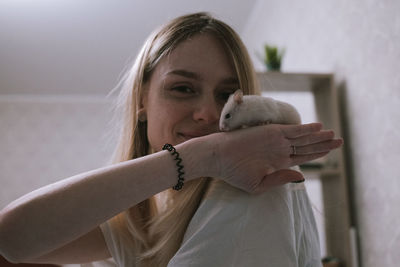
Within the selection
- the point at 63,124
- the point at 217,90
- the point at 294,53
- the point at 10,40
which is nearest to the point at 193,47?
the point at 217,90

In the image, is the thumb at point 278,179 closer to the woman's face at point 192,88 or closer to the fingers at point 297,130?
the fingers at point 297,130

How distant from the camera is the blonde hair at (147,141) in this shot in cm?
65

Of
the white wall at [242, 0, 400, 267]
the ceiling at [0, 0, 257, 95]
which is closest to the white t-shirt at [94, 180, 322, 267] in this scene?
the white wall at [242, 0, 400, 267]

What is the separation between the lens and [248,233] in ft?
1.69

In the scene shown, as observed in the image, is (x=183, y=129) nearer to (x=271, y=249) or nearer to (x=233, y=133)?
(x=233, y=133)

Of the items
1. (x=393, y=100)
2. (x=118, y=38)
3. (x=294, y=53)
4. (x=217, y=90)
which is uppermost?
(x=118, y=38)

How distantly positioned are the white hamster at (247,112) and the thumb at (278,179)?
0.12 meters

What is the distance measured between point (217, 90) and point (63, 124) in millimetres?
4484

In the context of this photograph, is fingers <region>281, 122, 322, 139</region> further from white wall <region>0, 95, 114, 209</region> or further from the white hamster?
white wall <region>0, 95, 114, 209</region>

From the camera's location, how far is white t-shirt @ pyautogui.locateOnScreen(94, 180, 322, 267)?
506mm

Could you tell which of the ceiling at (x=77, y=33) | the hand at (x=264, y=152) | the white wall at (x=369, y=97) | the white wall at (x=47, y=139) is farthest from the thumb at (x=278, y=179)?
the white wall at (x=47, y=139)

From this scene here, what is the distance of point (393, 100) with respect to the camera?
1.20 m

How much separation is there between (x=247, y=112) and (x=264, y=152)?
98 millimetres

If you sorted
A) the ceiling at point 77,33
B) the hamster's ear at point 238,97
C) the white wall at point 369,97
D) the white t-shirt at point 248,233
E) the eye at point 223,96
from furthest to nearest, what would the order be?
the ceiling at point 77,33 < the white wall at point 369,97 < the eye at point 223,96 < the hamster's ear at point 238,97 < the white t-shirt at point 248,233
